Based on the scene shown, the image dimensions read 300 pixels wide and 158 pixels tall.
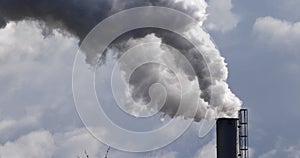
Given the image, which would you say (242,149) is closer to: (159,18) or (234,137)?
(234,137)

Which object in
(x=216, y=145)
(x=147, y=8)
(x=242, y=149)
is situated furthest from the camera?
(x=242, y=149)

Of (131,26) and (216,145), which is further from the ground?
(131,26)

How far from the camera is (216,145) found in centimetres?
5225

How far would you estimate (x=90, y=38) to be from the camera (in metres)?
46.9

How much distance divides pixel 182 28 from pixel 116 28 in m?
4.11

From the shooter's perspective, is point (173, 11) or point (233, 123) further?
point (233, 123)

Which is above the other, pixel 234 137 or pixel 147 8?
pixel 147 8

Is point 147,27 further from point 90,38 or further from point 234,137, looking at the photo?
point 234,137

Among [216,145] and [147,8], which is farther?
[216,145]

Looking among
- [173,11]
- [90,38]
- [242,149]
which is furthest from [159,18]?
[242,149]

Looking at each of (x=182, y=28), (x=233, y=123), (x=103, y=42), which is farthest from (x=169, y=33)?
(x=233, y=123)

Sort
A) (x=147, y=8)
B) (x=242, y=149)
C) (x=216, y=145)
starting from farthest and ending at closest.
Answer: (x=242, y=149) < (x=216, y=145) < (x=147, y=8)

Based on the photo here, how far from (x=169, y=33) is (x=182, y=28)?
0.83 metres

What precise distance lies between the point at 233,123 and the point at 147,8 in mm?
10587
